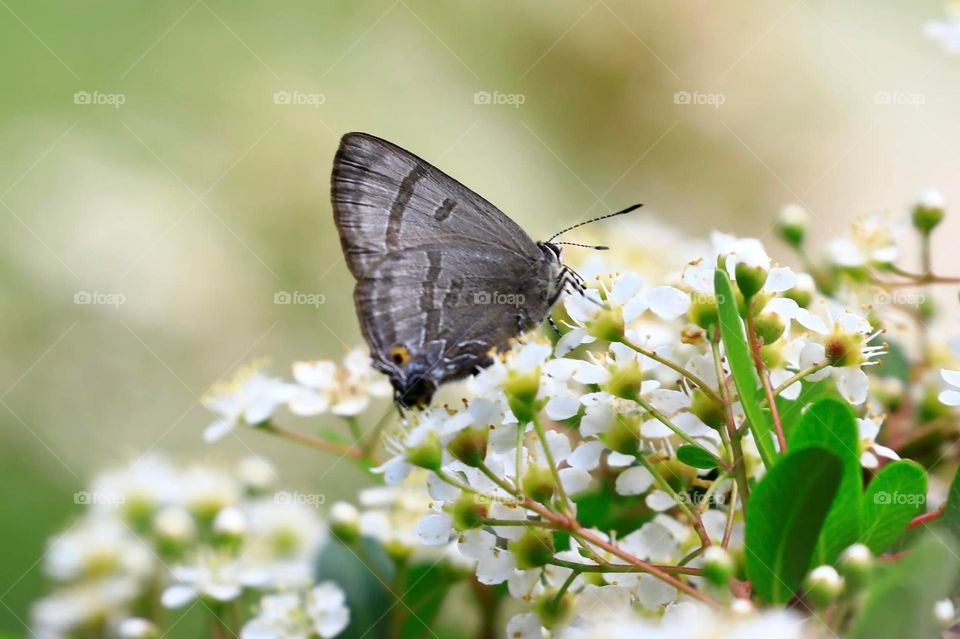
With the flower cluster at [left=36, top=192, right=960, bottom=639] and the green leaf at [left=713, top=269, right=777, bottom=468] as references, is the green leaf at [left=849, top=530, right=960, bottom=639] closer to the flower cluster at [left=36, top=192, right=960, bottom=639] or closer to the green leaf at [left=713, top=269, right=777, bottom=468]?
the flower cluster at [left=36, top=192, right=960, bottom=639]

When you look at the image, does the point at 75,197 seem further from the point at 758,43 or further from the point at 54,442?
the point at 758,43

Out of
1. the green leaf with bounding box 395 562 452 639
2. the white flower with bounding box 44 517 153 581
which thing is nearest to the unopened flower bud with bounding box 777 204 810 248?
the green leaf with bounding box 395 562 452 639

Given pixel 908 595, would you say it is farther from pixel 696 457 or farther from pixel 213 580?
pixel 213 580

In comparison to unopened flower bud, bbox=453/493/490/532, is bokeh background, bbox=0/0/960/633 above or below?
below

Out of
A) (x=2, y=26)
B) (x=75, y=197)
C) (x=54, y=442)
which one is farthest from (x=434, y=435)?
(x=2, y=26)

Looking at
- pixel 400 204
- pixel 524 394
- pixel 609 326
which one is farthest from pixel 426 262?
pixel 524 394
